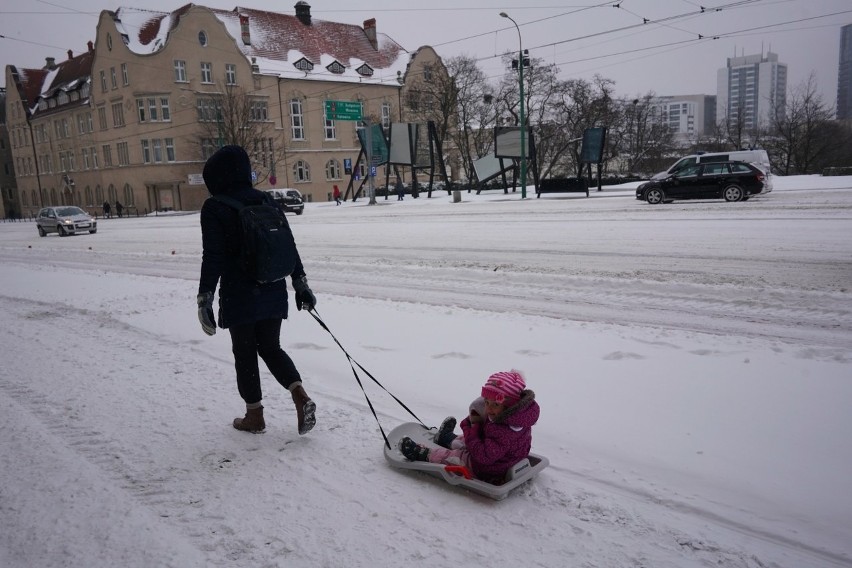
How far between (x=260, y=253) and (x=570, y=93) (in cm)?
5152

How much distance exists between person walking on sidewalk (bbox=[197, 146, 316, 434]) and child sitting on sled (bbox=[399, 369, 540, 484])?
1194 millimetres

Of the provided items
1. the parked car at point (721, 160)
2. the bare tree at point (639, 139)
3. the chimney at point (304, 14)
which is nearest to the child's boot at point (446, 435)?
the parked car at point (721, 160)

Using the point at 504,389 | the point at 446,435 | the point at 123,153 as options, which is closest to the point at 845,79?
the point at 446,435

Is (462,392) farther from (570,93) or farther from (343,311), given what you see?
(570,93)

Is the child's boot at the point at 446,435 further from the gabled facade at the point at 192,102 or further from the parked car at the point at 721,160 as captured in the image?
the gabled facade at the point at 192,102

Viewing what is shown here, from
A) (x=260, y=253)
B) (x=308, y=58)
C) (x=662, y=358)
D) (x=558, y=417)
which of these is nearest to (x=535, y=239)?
(x=662, y=358)

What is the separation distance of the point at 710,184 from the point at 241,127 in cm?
4004

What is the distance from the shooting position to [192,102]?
51656 millimetres

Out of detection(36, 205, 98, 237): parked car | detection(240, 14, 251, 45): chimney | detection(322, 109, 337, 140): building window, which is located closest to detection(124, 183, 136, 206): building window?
detection(240, 14, 251, 45): chimney

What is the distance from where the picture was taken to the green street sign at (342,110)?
126 feet

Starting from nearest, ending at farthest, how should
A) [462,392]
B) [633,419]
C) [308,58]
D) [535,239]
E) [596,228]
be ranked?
[633,419], [462,392], [535,239], [596,228], [308,58]

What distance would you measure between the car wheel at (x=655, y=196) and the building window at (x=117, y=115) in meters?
49.0

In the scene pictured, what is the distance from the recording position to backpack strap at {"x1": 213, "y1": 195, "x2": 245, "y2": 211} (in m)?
3.77

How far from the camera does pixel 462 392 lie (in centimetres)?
484
